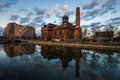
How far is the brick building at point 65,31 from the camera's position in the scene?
93825 mm

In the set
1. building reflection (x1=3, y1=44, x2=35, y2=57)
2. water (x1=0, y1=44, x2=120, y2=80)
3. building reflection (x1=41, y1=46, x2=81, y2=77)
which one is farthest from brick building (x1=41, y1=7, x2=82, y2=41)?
water (x1=0, y1=44, x2=120, y2=80)

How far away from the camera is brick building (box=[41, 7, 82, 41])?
93.8m

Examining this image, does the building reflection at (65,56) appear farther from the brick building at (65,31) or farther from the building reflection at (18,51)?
the brick building at (65,31)

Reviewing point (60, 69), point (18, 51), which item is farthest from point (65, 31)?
point (60, 69)

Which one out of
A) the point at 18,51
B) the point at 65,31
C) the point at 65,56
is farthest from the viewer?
the point at 65,31

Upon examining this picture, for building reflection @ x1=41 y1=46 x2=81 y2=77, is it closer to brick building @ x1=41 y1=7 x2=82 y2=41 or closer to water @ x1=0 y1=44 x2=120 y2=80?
water @ x1=0 y1=44 x2=120 y2=80

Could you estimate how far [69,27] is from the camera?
3927 inches

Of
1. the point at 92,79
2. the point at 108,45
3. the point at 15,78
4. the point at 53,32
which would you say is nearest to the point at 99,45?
the point at 108,45

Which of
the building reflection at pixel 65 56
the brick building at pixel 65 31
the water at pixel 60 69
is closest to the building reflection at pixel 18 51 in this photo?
the building reflection at pixel 65 56

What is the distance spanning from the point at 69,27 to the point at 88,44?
4308cm

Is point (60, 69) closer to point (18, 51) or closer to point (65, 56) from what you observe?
point (65, 56)

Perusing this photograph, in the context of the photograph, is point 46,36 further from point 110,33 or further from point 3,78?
point 3,78

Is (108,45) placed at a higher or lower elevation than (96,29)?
lower

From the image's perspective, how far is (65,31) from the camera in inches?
3907
